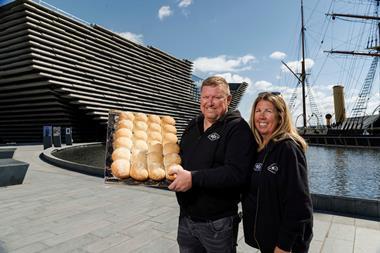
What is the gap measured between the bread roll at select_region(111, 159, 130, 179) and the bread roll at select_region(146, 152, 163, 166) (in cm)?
17

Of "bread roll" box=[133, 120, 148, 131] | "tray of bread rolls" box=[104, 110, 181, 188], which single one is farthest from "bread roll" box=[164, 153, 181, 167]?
"bread roll" box=[133, 120, 148, 131]

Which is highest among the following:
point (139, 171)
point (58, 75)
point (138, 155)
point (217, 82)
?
point (58, 75)

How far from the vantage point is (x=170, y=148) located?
2307 mm

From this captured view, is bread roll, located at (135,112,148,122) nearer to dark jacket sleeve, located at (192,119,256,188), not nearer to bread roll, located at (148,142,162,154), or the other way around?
A: bread roll, located at (148,142,162,154)

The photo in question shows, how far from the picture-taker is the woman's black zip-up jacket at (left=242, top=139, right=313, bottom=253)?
1824 mm

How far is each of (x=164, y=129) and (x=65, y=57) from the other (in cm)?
2987

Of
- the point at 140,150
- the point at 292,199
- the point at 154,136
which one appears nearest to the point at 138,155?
the point at 140,150

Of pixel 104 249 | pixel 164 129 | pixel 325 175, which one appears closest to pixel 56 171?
pixel 104 249

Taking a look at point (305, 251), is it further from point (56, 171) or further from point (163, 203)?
point (56, 171)

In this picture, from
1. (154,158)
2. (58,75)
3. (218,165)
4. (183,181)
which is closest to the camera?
(183,181)

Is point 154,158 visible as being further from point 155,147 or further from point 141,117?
point 141,117

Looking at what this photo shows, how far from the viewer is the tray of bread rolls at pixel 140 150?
2.20 m

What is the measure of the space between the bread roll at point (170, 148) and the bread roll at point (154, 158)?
0.05 metres

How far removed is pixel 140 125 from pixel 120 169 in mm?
568
